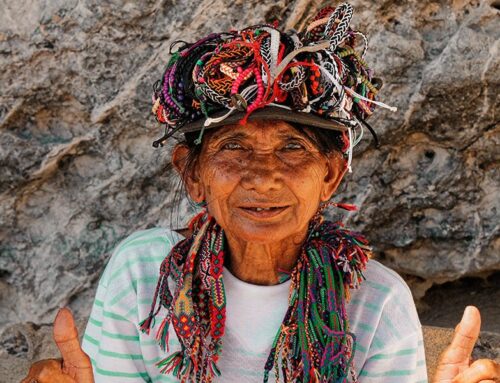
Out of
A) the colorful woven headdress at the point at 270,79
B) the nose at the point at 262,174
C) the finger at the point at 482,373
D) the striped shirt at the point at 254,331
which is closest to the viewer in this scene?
the finger at the point at 482,373

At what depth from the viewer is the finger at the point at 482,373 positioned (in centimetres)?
195

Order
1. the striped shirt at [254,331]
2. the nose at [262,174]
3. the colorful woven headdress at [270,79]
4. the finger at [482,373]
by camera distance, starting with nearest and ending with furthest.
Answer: the finger at [482,373]
the colorful woven headdress at [270,79]
the nose at [262,174]
the striped shirt at [254,331]

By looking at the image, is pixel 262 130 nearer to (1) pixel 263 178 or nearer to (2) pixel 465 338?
(1) pixel 263 178

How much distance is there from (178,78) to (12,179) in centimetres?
157

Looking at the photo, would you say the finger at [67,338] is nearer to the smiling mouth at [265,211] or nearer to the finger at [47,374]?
the finger at [47,374]

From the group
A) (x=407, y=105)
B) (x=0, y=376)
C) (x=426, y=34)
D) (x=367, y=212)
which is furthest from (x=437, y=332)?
(x=0, y=376)

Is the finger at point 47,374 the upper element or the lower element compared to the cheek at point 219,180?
lower

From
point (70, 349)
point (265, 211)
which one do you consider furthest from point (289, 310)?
point (70, 349)

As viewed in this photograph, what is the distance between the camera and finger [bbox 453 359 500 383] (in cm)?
195

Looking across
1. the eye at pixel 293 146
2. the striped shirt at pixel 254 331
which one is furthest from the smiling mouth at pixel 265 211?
the striped shirt at pixel 254 331

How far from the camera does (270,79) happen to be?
2.07 metres

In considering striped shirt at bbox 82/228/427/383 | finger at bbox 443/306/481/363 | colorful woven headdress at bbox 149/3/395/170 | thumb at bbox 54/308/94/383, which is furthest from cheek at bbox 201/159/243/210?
finger at bbox 443/306/481/363

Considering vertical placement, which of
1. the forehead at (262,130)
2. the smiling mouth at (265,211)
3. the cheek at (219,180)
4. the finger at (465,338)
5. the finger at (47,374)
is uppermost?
the forehead at (262,130)

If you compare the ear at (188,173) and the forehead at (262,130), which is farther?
the ear at (188,173)
